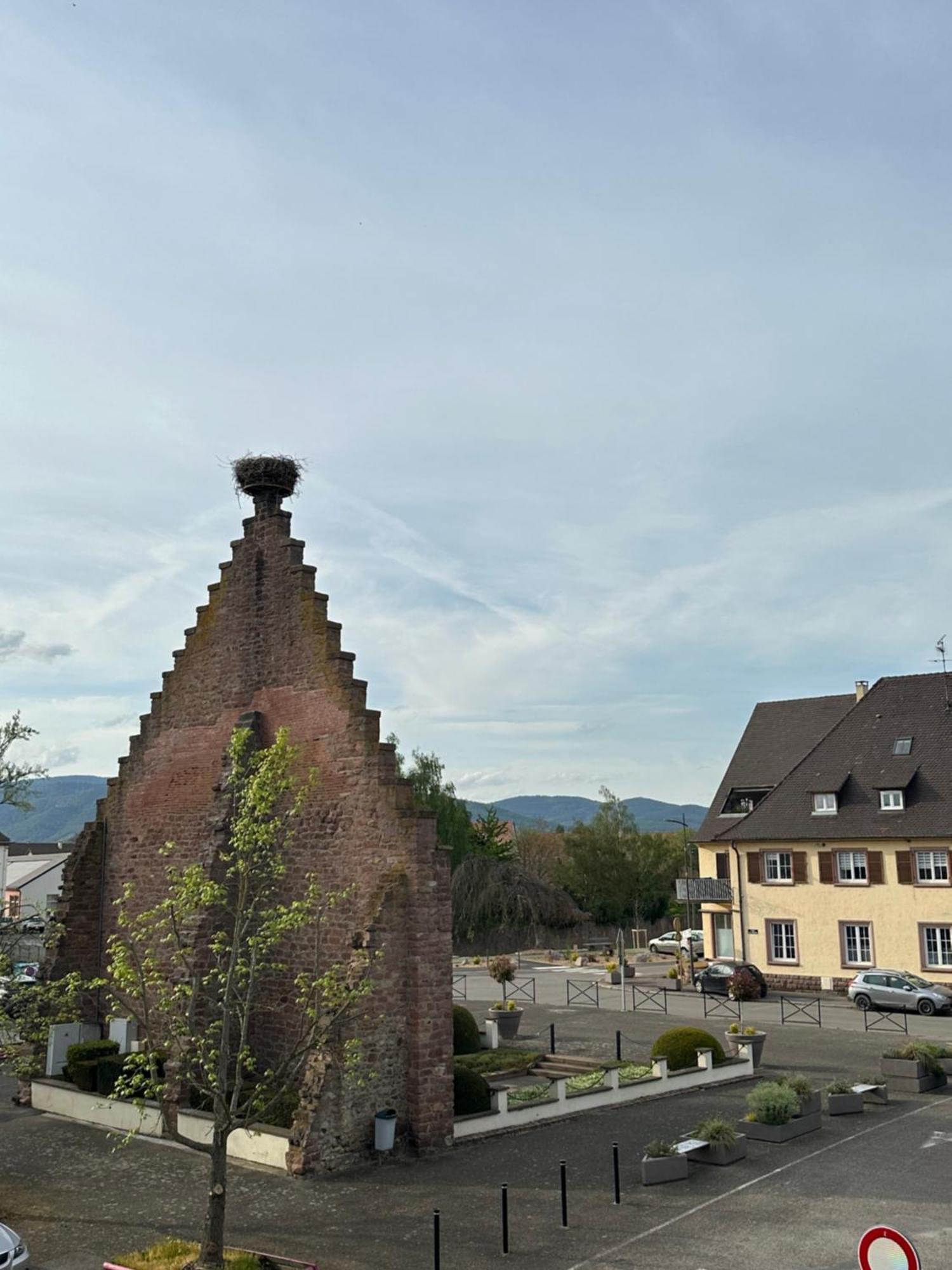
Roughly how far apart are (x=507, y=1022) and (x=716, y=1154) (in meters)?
13.9

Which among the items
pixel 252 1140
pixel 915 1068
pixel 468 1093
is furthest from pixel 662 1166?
pixel 915 1068

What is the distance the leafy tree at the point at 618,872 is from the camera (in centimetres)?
6800

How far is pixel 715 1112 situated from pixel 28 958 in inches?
1432

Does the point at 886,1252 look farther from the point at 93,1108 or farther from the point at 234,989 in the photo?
the point at 93,1108

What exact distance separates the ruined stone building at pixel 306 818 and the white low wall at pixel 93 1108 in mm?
2809

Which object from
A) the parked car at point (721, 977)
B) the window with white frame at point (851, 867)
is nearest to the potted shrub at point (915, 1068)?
the parked car at point (721, 977)

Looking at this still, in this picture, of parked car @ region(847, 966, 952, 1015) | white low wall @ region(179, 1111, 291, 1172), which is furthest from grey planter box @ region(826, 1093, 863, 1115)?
parked car @ region(847, 966, 952, 1015)

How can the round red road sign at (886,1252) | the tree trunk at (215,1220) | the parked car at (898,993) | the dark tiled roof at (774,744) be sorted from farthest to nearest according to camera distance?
the dark tiled roof at (774,744) < the parked car at (898,993) < the tree trunk at (215,1220) < the round red road sign at (886,1252)

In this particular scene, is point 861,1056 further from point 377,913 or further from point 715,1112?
point 377,913

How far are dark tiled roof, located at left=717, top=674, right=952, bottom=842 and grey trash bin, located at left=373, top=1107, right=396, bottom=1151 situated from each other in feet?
91.5

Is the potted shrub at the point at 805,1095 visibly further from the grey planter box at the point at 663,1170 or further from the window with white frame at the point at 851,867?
the window with white frame at the point at 851,867

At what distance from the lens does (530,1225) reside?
44.5 ft

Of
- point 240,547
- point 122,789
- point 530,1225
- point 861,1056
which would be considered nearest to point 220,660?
point 240,547

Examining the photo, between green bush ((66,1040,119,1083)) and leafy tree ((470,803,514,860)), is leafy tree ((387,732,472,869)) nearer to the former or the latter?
leafy tree ((470,803,514,860))
